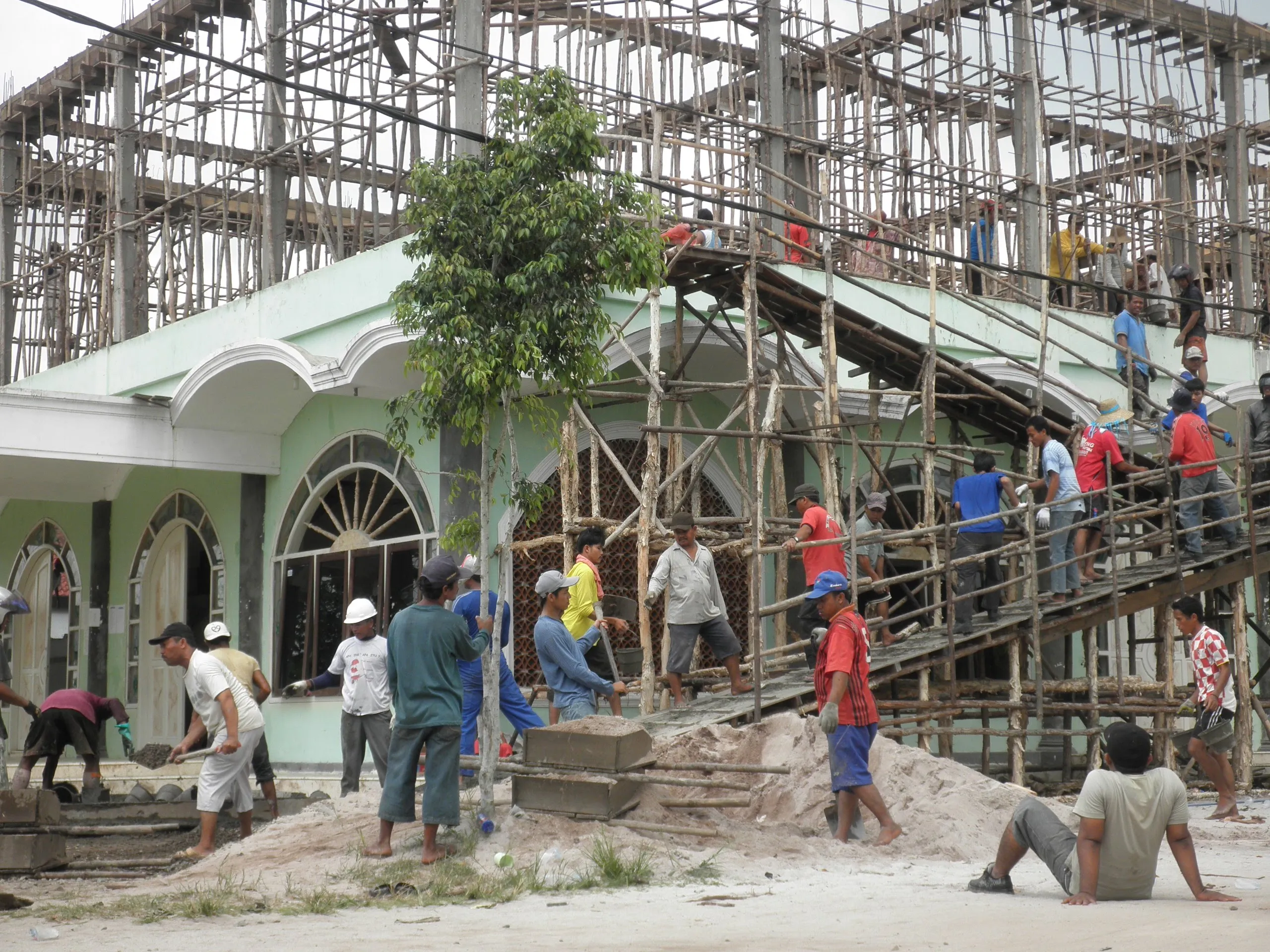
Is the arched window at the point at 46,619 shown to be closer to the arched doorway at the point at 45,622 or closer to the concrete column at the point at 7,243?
the arched doorway at the point at 45,622

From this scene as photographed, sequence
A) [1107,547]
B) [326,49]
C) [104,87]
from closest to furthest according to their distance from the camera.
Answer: [1107,547]
[326,49]
[104,87]

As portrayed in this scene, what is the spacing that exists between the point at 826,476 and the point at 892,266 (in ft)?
8.91

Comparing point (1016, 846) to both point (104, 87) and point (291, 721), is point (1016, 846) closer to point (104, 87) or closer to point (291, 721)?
point (291, 721)

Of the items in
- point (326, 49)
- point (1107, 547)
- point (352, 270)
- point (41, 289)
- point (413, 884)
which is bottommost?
point (413, 884)

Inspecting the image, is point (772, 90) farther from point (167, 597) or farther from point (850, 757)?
point (850, 757)

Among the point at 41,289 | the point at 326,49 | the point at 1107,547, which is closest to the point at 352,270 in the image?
the point at 326,49

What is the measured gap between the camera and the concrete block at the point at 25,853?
9414 mm

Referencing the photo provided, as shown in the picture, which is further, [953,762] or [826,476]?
[826,476]

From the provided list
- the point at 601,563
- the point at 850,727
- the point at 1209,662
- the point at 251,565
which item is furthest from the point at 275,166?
the point at 1209,662

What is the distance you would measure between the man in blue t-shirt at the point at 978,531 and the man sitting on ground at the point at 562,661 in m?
3.48

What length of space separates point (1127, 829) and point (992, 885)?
857 millimetres

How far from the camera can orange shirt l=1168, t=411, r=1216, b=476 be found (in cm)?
1441

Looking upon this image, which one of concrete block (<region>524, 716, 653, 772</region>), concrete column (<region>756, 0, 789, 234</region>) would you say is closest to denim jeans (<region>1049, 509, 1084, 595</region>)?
concrete block (<region>524, 716, 653, 772</region>)

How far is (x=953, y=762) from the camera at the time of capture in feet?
34.4
